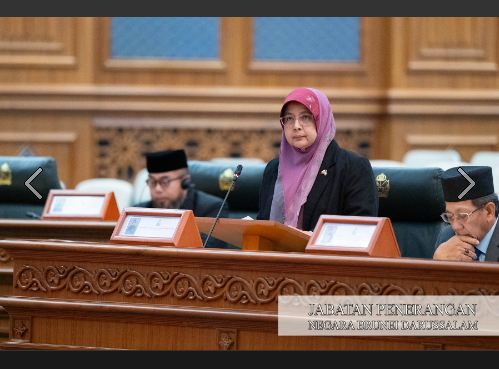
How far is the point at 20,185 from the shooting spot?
3547mm

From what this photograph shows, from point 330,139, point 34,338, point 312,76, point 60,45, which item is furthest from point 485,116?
point 34,338

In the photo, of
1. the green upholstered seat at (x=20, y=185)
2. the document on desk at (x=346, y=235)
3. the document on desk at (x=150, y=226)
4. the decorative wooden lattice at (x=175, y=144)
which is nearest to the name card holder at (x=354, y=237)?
the document on desk at (x=346, y=235)

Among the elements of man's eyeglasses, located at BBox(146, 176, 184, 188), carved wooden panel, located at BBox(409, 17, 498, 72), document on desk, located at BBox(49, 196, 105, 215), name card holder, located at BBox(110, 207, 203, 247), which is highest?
carved wooden panel, located at BBox(409, 17, 498, 72)

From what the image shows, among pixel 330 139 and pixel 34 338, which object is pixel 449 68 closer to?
pixel 330 139

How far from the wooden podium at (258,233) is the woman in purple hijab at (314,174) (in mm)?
326

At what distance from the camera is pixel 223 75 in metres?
4.98

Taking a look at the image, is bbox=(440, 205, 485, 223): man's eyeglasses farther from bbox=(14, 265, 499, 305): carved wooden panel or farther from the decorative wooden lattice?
the decorative wooden lattice

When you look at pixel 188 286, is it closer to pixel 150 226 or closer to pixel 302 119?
pixel 150 226

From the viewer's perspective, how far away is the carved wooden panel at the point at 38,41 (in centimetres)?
491

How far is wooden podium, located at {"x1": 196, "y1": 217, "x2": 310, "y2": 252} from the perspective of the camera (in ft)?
6.06

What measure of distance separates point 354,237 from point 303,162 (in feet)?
2.58

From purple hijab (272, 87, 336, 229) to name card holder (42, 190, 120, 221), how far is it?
81 centimetres

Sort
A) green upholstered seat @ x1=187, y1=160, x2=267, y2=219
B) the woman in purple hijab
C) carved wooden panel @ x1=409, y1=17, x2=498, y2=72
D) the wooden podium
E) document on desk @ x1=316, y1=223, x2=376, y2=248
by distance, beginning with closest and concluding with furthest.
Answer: document on desk @ x1=316, y1=223, x2=376, y2=248, the wooden podium, the woman in purple hijab, green upholstered seat @ x1=187, y1=160, x2=267, y2=219, carved wooden panel @ x1=409, y1=17, x2=498, y2=72

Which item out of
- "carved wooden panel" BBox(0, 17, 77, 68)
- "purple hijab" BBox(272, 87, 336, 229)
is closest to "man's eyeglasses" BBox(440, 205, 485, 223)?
"purple hijab" BBox(272, 87, 336, 229)
